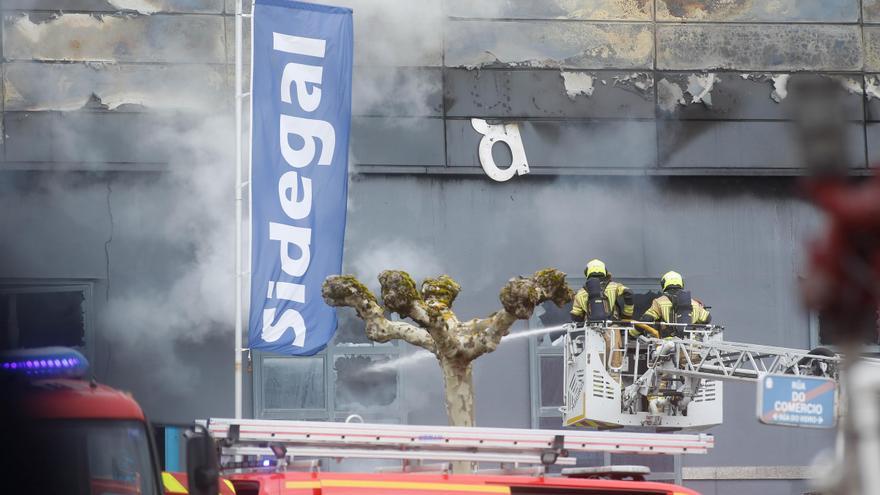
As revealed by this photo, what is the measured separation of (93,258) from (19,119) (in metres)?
1.72

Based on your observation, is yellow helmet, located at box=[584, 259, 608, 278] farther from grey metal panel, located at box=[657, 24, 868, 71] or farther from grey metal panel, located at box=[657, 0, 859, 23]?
grey metal panel, located at box=[657, 0, 859, 23]

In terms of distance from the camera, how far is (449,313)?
12273 mm

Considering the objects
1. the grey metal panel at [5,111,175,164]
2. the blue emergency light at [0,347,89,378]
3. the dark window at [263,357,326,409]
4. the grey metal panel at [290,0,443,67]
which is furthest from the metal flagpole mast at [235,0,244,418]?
the blue emergency light at [0,347,89,378]

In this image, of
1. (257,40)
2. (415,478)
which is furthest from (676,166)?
(415,478)

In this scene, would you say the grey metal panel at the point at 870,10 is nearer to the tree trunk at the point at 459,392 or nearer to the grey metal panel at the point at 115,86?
the grey metal panel at the point at 115,86

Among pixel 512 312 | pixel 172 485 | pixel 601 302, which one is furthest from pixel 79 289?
pixel 172 485

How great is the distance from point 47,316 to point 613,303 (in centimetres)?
677

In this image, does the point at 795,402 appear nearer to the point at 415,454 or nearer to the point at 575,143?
the point at 415,454

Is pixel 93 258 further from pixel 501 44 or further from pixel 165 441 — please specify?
pixel 165 441

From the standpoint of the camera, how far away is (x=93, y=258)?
16562 millimetres

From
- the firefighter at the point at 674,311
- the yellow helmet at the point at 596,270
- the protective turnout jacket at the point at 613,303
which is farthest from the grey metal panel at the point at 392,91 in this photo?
the firefighter at the point at 674,311

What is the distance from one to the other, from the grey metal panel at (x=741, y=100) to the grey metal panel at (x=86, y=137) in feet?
19.0

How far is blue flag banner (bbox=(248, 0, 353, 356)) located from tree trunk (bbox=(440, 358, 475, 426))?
4.93 ft

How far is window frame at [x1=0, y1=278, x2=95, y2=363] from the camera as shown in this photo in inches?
645
